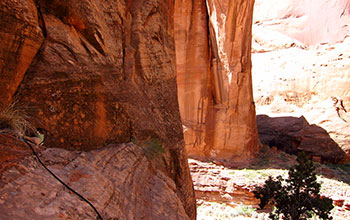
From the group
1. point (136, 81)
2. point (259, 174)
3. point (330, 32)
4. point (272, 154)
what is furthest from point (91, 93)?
point (330, 32)

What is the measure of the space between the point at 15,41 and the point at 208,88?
13.3 meters

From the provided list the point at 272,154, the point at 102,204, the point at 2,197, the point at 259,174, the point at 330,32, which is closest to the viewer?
the point at 2,197

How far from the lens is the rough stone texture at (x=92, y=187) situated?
76.1 inches

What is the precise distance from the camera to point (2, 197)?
1815mm

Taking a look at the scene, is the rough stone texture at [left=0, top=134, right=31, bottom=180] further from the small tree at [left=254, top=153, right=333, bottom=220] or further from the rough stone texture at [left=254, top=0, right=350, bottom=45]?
the rough stone texture at [left=254, top=0, right=350, bottom=45]

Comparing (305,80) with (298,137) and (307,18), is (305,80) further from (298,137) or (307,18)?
(307,18)

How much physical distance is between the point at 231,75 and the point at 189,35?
288 centimetres

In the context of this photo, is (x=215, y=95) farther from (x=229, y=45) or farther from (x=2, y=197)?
(x=2, y=197)

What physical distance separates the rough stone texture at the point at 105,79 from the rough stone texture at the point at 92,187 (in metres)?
0.24

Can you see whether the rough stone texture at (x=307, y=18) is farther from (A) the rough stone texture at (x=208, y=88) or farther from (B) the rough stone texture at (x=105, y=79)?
(B) the rough stone texture at (x=105, y=79)

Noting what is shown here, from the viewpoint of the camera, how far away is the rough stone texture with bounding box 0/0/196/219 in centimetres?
292

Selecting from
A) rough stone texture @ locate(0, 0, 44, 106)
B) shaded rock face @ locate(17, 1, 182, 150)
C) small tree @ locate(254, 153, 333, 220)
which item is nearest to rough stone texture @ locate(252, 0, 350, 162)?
small tree @ locate(254, 153, 333, 220)

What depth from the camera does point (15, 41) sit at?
272cm

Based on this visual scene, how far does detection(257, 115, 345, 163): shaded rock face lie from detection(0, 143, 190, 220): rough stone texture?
587 inches
